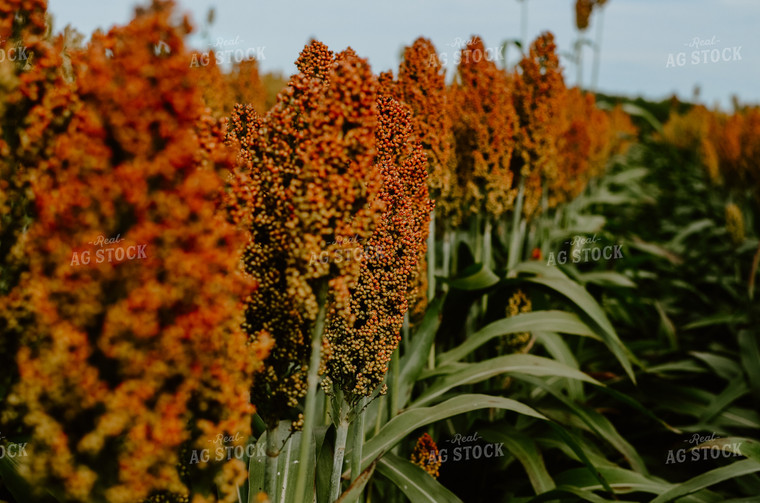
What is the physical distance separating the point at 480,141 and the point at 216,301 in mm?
2558

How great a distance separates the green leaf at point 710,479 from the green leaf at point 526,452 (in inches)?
17.9

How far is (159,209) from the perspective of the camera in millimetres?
790

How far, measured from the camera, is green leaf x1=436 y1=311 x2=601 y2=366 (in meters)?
2.71

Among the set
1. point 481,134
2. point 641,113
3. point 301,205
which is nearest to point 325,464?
point 301,205

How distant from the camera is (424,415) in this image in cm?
202

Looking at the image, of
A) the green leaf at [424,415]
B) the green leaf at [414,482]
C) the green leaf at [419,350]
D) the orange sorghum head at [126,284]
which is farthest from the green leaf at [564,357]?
the orange sorghum head at [126,284]

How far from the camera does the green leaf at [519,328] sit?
2.71 meters

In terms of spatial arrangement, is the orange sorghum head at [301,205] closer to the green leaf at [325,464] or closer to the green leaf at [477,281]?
the green leaf at [325,464]

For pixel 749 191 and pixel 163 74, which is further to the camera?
pixel 749 191

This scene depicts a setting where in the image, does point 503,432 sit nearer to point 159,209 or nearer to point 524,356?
point 524,356

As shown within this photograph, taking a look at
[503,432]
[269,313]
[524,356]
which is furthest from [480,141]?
[269,313]

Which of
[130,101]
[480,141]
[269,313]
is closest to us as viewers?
[130,101]

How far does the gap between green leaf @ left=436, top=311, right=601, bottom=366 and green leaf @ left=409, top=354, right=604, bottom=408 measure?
167mm

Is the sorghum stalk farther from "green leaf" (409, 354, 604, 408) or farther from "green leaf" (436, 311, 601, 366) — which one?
"green leaf" (436, 311, 601, 366)
